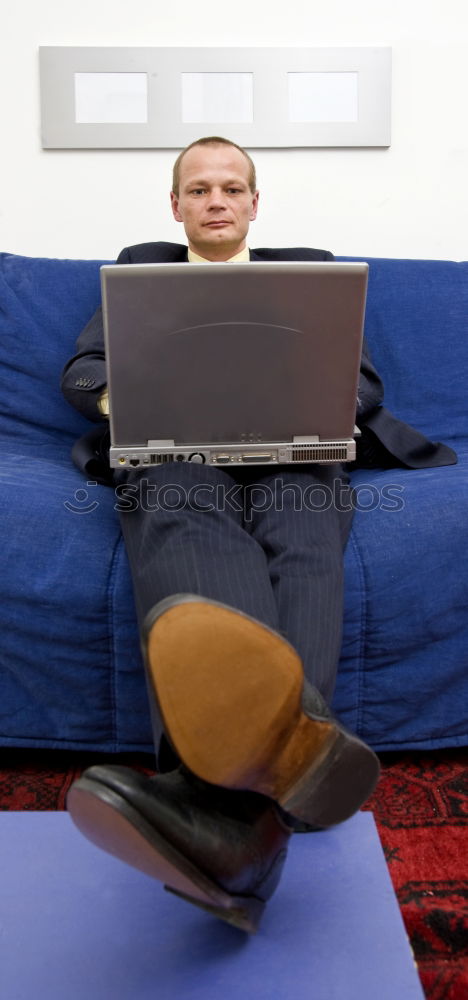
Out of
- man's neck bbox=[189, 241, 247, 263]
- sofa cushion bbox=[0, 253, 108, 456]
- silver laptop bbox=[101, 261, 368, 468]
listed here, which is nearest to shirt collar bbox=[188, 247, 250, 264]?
man's neck bbox=[189, 241, 247, 263]

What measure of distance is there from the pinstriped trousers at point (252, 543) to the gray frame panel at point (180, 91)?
1244mm

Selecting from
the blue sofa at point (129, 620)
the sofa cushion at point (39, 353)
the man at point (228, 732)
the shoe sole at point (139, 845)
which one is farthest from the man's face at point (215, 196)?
the shoe sole at point (139, 845)

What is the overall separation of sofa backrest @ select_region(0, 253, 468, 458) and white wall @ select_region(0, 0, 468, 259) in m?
0.40

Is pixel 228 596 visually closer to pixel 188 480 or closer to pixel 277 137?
pixel 188 480

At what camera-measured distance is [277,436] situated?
3.89ft

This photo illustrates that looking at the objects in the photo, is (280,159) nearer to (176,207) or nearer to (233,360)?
(176,207)

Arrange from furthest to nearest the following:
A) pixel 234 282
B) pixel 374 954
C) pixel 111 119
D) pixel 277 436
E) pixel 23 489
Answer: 1. pixel 111 119
2. pixel 23 489
3. pixel 277 436
4. pixel 234 282
5. pixel 374 954

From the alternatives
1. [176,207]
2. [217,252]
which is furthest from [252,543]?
[176,207]

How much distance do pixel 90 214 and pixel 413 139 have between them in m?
0.84

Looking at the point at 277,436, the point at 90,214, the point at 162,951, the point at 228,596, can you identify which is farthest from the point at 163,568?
the point at 90,214

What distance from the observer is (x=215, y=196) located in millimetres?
1649

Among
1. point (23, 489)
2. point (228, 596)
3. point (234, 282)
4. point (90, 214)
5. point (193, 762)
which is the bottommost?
point (193, 762)

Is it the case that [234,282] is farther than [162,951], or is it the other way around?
[234,282]

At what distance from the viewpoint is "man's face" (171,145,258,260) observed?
1653 mm
